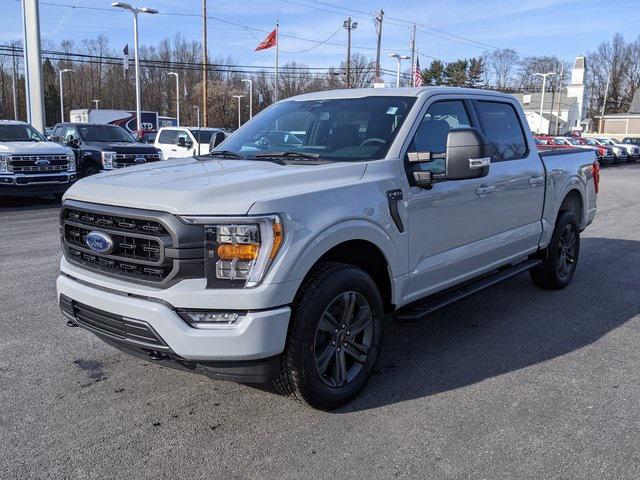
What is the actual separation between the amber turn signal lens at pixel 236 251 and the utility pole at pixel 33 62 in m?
20.2

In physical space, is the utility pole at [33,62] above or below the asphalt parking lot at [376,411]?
above

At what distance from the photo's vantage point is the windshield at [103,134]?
16328 mm

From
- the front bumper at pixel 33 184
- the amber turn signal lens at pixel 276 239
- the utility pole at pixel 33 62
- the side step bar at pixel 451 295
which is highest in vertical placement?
the utility pole at pixel 33 62

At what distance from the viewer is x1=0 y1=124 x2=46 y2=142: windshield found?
1371cm

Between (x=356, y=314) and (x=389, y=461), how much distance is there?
94 centimetres

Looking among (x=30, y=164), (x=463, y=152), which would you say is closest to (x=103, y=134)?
(x=30, y=164)

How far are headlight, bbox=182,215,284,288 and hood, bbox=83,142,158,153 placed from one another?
13.4 m

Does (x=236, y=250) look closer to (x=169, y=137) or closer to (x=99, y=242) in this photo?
(x=99, y=242)

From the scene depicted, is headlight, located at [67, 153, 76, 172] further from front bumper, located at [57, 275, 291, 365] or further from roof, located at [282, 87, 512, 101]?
front bumper, located at [57, 275, 291, 365]

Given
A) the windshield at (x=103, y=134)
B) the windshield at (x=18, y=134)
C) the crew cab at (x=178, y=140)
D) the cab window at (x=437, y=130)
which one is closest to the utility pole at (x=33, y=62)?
the crew cab at (x=178, y=140)

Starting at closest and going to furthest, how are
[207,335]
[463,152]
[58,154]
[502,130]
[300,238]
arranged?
[207,335] < [300,238] < [463,152] < [502,130] < [58,154]

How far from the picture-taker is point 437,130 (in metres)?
4.36

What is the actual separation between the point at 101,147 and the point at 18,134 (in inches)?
83.3

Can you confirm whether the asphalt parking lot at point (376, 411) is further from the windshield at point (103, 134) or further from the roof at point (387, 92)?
the windshield at point (103, 134)
